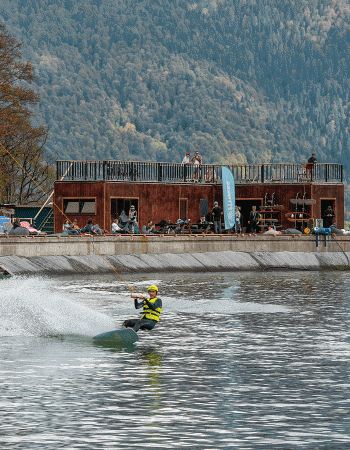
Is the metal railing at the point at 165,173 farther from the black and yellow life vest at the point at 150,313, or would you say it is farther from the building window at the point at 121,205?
the black and yellow life vest at the point at 150,313

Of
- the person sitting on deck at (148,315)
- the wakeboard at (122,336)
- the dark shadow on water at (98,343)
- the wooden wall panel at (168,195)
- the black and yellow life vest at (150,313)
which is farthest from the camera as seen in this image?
the wooden wall panel at (168,195)

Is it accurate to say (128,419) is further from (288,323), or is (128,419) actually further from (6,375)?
(288,323)

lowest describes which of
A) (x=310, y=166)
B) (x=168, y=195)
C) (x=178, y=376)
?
(x=178, y=376)

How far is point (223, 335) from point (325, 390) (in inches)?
308

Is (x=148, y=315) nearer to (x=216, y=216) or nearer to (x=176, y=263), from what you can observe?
(x=176, y=263)

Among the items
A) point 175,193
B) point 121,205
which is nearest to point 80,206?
point 121,205

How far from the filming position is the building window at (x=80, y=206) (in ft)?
190

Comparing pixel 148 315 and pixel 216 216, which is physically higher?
pixel 216 216

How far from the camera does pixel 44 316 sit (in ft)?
88.4

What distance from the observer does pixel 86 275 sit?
46.7 meters

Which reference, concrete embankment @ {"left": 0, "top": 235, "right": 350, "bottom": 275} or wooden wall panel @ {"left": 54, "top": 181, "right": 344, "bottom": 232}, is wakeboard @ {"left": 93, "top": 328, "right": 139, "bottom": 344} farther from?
wooden wall panel @ {"left": 54, "top": 181, "right": 344, "bottom": 232}

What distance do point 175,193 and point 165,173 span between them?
1525mm

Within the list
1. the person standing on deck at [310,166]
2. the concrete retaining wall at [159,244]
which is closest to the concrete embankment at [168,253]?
the concrete retaining wall at [159,244]

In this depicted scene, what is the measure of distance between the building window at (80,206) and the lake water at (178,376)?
24.4m
